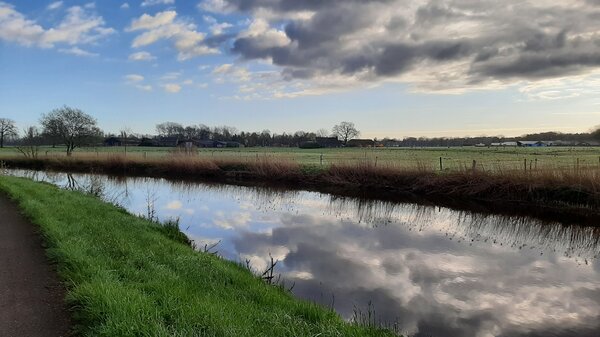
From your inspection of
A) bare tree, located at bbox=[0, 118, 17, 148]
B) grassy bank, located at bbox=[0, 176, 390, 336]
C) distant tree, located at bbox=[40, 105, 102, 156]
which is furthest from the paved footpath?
bare tree, located at bbox=[0, 118, 17, 148]

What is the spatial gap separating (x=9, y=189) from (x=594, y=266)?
18.8m

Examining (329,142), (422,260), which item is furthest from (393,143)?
(422,260)

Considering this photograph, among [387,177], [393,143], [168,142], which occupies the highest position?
[168,142]

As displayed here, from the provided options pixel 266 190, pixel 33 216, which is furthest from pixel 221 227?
pixel 266 190

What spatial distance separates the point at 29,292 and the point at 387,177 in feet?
76.6

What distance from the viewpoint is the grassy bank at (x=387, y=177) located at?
20.0m

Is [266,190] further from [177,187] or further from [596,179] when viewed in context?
[596,179]

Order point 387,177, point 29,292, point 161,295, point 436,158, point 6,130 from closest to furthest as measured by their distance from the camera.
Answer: point 161,295 < point 29,292 < point 387,177 < point 436,158 < point 6,130

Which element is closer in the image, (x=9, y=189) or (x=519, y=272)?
(x=519, y=272)

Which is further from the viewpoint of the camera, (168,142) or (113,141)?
(168,142)

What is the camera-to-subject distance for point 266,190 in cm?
Result: 2852

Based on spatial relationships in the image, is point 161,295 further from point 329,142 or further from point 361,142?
point 361,142

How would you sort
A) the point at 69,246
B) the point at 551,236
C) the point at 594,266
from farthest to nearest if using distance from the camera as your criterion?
the point at 551,236 → the point at 594,266 → the point at 69,246

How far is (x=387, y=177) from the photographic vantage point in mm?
27141
